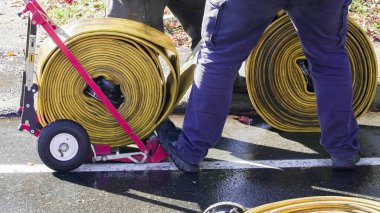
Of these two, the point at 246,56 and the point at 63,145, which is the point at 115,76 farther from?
the point at 246,56

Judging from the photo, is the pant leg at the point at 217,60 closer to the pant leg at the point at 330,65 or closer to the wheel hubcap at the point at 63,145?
the pant leg at the point at 330,65

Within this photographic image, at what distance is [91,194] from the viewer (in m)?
3.98

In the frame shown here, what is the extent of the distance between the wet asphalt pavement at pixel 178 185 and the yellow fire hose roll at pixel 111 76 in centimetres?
34

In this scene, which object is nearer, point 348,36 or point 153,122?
point 153,122

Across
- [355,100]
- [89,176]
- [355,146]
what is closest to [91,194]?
[89,176]

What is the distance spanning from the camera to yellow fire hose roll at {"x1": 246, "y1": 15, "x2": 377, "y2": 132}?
4.77 m

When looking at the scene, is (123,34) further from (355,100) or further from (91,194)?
(355,100)

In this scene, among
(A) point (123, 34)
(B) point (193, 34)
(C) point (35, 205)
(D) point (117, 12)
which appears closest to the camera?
(C) point (35, 205)

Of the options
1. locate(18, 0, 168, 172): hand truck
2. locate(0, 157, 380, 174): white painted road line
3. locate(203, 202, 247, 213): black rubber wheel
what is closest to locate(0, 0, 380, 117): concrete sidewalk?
locate(0, 157, 380, 174): white painted road line

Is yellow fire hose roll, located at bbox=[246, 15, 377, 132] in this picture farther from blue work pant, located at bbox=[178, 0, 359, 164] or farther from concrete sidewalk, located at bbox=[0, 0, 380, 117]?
blue work pant, located at bbox=[178, 0, 359, 164]

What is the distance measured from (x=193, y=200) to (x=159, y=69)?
0.92m

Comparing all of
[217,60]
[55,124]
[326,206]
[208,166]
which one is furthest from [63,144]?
[326,206]

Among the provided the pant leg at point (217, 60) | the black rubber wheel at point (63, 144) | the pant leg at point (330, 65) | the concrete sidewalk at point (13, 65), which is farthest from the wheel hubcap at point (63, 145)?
the pant leg at point (330, 65)

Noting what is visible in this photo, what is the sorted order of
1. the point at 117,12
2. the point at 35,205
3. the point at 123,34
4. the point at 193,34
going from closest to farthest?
the point at 35,205
the point at 123,34
the point at 117,12
the point at 193,34
